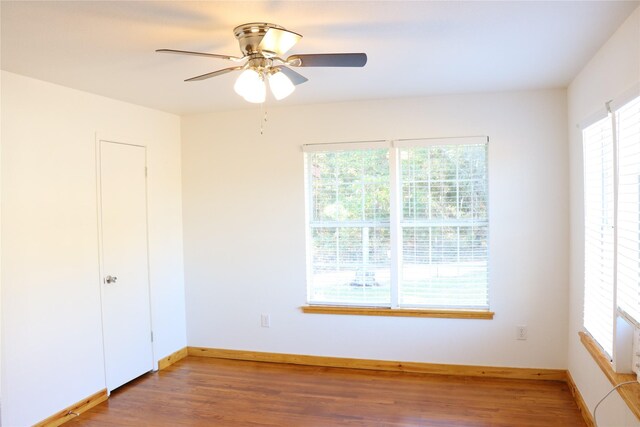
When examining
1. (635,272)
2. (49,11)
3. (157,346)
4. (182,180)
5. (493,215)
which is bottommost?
(157,346)

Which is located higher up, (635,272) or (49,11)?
(49,11)

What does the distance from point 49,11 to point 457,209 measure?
10.1 ft

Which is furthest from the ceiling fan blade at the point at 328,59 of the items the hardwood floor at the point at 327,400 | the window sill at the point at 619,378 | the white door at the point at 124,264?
the hardwood floor at the point at 327,400

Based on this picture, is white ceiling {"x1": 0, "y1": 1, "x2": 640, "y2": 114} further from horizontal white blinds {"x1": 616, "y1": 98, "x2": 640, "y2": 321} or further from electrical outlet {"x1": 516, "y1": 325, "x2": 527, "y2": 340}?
electrical outlet {"x1": 516, "y1": 325, "x2": 527, "y2": 340}

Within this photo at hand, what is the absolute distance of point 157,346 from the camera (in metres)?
4.12

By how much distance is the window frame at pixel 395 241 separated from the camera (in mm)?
3771

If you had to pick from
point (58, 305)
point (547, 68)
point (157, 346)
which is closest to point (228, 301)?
point (157, 346)

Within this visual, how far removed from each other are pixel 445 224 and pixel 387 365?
4.36 ft

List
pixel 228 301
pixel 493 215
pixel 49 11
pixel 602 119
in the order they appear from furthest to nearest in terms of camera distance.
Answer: pixel 228 301 < pixel 493 215 < pixel 602 119 < pixel 49 11

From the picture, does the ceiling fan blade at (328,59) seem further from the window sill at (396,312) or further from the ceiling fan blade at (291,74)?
the window sill at (396,312)

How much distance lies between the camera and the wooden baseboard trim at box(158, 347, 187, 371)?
4150 mm

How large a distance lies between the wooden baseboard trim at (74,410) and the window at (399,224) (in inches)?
72.3

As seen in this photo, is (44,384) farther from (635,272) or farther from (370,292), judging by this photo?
(635,272)

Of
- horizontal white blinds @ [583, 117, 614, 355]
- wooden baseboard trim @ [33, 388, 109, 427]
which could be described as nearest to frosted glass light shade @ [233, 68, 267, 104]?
horizontal white blinds @ [583, 117, 614, 355]
